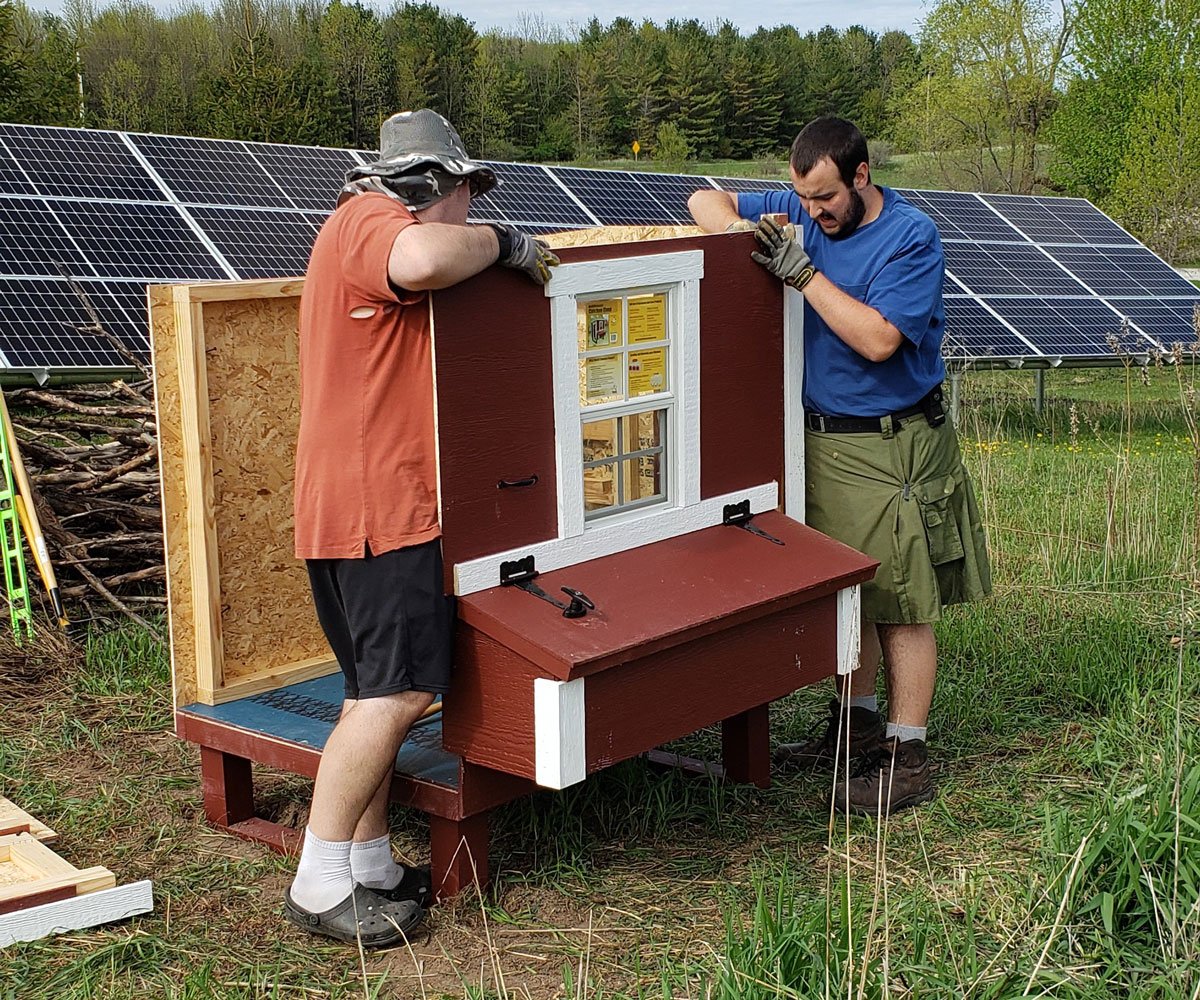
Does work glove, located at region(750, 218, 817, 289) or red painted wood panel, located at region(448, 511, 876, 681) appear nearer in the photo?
red painted wood panel, located at region(448, 511, 876, 681)

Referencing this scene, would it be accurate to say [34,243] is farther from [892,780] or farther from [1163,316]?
[1163,316]

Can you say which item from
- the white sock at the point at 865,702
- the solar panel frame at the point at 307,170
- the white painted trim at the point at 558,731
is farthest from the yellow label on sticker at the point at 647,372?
the solar panel frame at the point at 307,170

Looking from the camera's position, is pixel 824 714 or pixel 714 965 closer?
pixel 714 965

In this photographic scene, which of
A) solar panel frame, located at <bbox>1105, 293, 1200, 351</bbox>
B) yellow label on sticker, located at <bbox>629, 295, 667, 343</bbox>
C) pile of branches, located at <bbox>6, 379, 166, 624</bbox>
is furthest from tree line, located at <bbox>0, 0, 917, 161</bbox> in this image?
yellow label on sticker, located at <bbox>629, 295, 667, 343</bbox>

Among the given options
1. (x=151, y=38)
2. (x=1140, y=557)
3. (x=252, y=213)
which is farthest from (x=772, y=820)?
(x=151, y=38)

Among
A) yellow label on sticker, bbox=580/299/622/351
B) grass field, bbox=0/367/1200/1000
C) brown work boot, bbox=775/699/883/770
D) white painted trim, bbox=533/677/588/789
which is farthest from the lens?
brown work boot, bbox=775/699/883/770

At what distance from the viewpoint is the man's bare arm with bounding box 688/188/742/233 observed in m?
4.71

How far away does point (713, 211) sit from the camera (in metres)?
4.72

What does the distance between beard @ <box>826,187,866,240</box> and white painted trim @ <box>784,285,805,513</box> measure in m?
0.25

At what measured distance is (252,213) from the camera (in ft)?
36.7

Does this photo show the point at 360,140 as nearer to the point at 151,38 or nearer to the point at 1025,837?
the point at 151,38

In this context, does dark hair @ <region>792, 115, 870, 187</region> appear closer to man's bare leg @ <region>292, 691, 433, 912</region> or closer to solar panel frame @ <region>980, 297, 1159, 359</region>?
man's bare leg @ <region>292, 691, 433, 912</region>

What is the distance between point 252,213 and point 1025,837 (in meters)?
8.53

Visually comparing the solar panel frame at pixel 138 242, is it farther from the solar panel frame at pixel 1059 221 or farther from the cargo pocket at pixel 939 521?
the solar panel frame at pixel 1059 221
